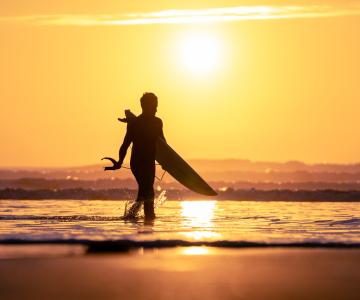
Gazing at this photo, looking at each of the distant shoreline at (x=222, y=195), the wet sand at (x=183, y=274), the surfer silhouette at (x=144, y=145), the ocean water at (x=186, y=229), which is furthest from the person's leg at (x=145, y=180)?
the distant shoreline at (x=222, y=195)

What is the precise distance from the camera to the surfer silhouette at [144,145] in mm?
17469

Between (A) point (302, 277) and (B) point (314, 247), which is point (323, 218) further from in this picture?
(A) point (302, 277)

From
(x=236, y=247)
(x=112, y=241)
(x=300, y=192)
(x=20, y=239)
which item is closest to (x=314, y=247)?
(x=236, y=247)

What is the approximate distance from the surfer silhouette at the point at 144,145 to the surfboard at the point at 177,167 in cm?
82

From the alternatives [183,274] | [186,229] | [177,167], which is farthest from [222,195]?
[183,274]

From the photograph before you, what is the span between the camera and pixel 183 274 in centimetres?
832

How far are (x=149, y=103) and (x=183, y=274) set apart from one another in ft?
31.0

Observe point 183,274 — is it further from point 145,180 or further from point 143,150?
point 143,150

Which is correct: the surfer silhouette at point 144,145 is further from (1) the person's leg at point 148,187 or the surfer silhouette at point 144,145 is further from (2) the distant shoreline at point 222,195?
(2) the distant shoreline at point 222,195

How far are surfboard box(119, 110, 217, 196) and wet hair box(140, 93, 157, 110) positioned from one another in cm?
91

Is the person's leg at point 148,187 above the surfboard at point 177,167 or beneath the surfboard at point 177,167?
beneath

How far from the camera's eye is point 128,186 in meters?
47.6

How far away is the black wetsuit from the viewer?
57.3 ft

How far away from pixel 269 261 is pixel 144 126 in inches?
332
